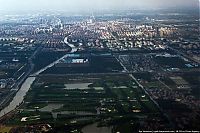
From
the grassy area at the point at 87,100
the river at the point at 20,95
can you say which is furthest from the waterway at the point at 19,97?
the grassy area at the point at 87,100

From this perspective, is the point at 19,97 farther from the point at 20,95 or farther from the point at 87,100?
the point at 87,100

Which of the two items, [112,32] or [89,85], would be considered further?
[112,32]

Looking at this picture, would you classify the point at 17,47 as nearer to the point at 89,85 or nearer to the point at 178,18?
the point at 89,85

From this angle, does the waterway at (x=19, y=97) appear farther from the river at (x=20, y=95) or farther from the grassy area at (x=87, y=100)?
the grassy area at (x=87, y=100)

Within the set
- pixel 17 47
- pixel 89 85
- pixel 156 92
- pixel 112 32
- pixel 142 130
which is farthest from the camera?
pixel 112 32

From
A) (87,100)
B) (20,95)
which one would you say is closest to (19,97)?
(20,95)

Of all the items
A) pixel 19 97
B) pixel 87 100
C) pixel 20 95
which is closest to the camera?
pixel 87 100

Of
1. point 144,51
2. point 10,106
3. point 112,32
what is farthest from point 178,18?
point 10,106

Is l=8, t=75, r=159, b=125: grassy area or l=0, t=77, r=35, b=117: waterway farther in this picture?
l=0, t=77, r=35, b=117: waterway

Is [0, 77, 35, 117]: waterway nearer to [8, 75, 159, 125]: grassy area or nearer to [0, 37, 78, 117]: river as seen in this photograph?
[0, 37, 78, 117]: river

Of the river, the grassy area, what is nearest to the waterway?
the river

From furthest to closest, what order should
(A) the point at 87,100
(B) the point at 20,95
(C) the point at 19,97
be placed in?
(B) the point at 20,95
(C) the point at 19,97
(A) the point at 87,100
